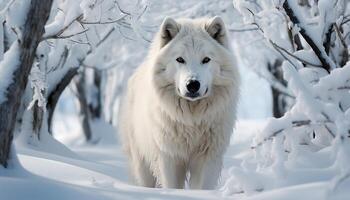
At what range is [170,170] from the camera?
540cm

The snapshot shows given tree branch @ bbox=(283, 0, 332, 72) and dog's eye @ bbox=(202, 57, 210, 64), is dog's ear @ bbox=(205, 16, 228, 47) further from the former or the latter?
tree branch @ bbox=(283, 0, 332, 72)

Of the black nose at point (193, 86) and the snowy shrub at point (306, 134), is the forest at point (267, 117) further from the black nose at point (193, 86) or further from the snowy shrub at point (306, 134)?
the black nose at point (193, 86)

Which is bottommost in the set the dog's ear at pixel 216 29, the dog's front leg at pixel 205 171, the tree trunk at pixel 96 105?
the tree trunk at pixel 96 105

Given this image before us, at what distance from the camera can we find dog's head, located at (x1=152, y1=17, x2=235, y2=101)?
5.13 m

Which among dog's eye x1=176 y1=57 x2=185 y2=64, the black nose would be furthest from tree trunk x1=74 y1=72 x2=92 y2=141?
the black nose

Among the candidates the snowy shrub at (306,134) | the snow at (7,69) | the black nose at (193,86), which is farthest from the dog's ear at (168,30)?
the snow at (7,69)

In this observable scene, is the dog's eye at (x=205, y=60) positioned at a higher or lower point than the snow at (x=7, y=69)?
lower

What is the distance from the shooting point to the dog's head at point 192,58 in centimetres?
513

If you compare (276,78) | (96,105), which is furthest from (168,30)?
(96,105)

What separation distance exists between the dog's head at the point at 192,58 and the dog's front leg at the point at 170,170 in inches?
23.4

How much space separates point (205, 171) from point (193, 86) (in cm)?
82

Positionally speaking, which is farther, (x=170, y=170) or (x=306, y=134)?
(x=170, y=170)

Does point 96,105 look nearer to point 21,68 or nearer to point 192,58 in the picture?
point 192,58

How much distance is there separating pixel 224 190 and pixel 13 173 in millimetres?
1353
